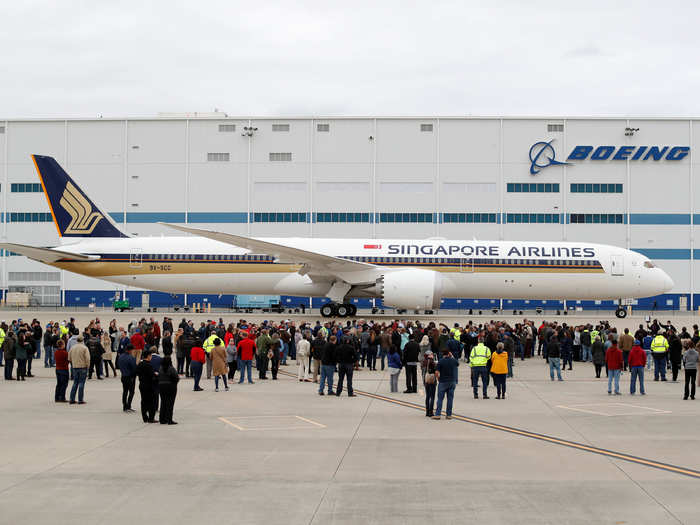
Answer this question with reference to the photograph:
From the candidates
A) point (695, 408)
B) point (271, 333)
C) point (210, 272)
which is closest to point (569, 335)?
point (695, 408)

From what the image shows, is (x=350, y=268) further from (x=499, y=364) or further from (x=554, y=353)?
(x=499, y=364)

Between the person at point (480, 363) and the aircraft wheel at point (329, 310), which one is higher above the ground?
the aircraft wheel at point (329, 310)

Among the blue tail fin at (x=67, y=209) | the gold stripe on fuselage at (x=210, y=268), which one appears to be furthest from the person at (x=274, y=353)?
the blue tail fin at (x=67, y=209)

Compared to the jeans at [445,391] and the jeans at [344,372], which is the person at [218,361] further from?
the jeans at [445,391]

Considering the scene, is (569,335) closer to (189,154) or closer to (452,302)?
(452,302)

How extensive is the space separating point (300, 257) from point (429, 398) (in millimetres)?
21955

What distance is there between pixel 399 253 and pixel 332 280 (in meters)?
3.92

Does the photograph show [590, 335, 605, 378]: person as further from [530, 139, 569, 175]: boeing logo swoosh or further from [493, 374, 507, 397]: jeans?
[530, 139, 569, 175]: boeing logo swoosh

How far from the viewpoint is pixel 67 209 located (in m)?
38.8

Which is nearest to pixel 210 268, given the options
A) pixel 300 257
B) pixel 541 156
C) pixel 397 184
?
pixel 300 257

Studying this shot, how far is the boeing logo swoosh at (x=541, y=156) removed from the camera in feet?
182

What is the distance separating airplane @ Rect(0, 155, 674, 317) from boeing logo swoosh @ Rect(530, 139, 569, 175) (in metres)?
18.4

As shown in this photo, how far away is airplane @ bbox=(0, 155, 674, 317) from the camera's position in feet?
122

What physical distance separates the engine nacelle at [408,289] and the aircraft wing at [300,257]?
74.4 inches
